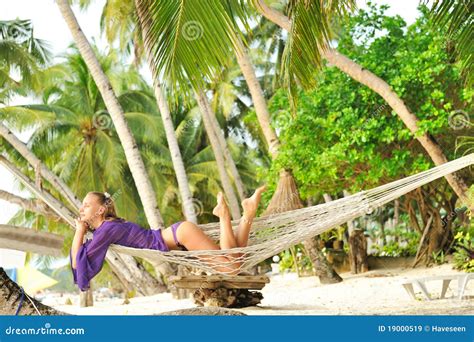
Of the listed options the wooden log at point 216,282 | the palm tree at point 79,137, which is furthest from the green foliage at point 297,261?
the wooden log at point 216,282

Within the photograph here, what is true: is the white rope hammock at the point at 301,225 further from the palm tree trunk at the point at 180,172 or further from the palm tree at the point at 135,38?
the palm tree trunk at the point at 180,172

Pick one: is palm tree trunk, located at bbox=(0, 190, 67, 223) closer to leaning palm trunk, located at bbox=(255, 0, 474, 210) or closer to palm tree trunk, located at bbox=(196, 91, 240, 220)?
palm tree trunk, located at bbox=(196, 91, 240, 220)

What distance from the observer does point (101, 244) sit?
2.95 m

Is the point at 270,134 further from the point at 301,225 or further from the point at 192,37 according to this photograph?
the point at 192,37

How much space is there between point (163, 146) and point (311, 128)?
5.51 meters

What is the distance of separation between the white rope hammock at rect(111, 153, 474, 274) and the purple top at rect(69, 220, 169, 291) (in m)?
0.06

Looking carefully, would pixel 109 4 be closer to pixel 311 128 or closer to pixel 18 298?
pixel 311 128

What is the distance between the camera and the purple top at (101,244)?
2.94m

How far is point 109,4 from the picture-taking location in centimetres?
760

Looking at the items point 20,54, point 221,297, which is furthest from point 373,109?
point 20,54

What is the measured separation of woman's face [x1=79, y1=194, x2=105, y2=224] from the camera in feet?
9.80

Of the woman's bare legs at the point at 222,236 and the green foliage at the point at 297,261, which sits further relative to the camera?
the green foliage at the point at 297,261

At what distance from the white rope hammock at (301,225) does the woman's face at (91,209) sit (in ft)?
0.53
